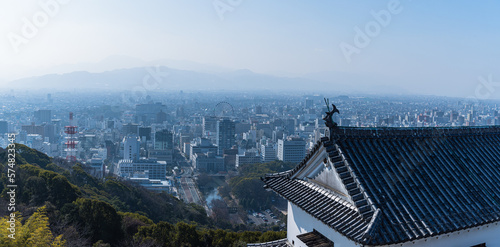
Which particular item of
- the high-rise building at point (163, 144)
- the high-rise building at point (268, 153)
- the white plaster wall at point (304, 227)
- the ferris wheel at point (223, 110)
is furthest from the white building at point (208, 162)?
the ferris wheel at point (223, 110)

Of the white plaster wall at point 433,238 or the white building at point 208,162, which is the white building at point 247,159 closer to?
the white building at point 208,162

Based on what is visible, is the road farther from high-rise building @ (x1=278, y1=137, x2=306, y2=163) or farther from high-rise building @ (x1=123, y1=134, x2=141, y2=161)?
high-rise building @ (x1=278, y1=137, x2=306, y2=163)

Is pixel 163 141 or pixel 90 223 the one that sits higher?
pixel 90 223

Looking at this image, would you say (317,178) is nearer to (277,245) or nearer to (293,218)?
(293,218)

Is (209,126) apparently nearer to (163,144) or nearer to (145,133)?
(145,133)

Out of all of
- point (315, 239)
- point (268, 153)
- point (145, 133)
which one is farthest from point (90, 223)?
point (145, 133)

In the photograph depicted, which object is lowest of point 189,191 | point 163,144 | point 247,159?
point 189,191

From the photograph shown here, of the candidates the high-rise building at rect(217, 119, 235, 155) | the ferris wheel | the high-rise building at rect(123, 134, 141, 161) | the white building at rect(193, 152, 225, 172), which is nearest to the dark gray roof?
the white building at rect(193, 152, 225, 172)
